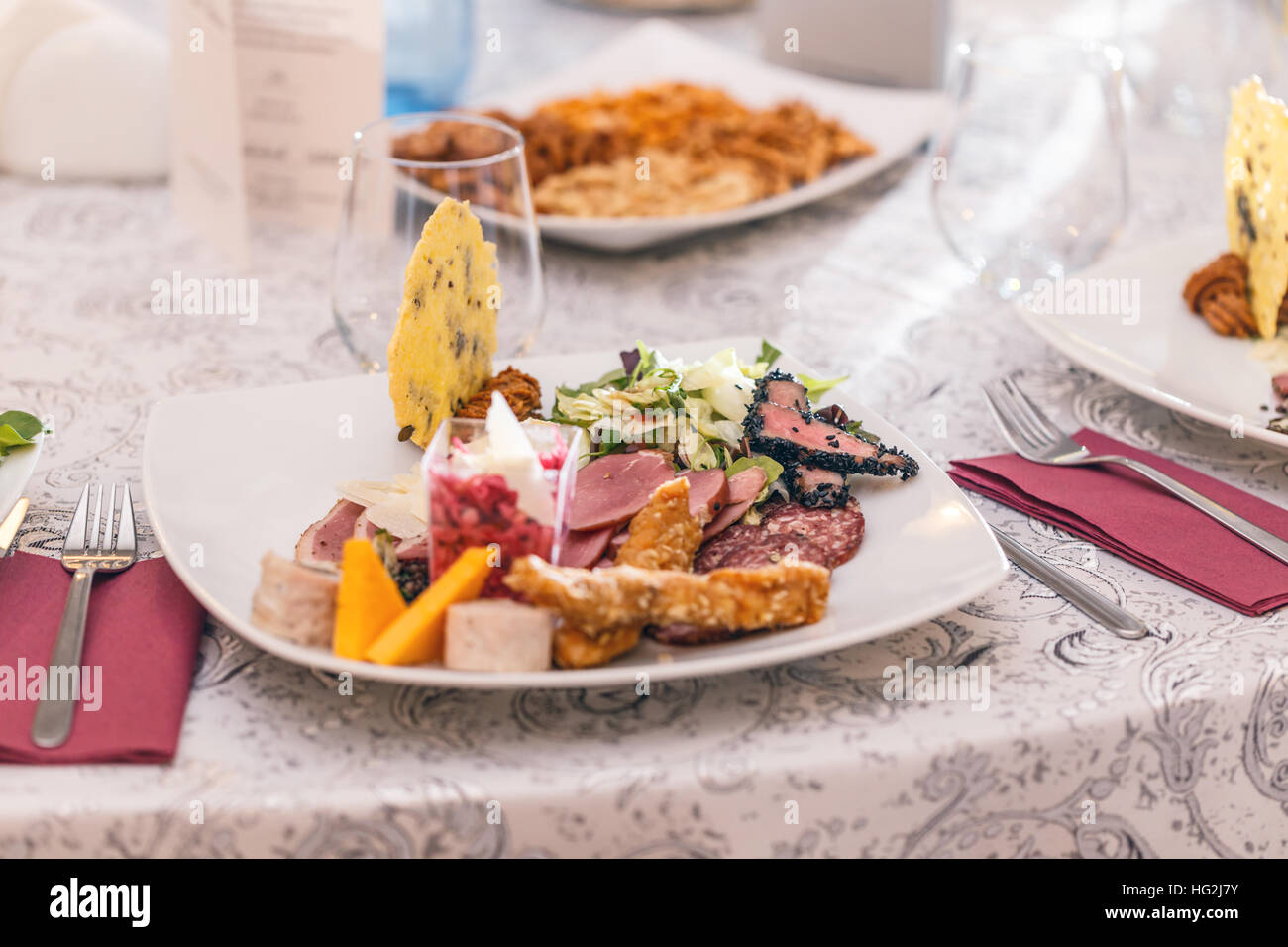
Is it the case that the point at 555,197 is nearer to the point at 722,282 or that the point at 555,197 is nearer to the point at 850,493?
the point at 722,282

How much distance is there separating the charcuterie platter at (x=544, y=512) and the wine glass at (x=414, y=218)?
0.11 m

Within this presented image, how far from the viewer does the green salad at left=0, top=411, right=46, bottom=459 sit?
970 millimetres

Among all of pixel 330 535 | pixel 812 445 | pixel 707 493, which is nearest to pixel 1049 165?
pixel 812 445

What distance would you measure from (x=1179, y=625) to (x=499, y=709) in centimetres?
54

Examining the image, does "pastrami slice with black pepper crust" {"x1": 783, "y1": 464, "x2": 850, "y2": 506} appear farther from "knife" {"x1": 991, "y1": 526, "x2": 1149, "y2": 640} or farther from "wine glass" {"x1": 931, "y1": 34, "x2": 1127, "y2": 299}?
"wine glass" {"x1": 931, "y1": 34, "x2": 1127, "y2": 299}

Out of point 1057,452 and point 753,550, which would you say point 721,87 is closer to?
point 1057,452

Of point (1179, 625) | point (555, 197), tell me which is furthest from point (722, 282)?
point (1179, 625)

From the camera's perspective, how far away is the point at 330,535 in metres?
0.94

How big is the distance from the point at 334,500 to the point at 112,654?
23 centimetres

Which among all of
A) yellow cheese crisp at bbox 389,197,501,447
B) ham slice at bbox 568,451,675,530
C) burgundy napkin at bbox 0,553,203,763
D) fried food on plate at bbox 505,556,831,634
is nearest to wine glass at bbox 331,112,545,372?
yellow cheese crisp at bbox 389,197,501,447

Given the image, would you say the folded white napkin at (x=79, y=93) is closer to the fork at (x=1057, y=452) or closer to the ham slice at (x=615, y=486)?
the ham slice at (x=615, y=486)

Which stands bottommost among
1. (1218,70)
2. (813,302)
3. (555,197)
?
(813,302)

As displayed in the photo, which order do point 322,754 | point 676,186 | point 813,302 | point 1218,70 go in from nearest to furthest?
1. point 322,754
2. point 813,302
3. point 676,186
4. point 1218,70

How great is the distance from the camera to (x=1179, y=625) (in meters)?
0.93
